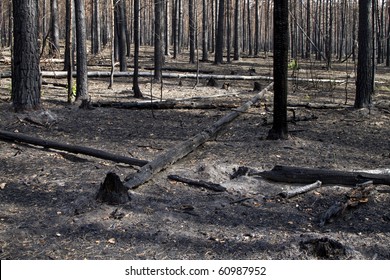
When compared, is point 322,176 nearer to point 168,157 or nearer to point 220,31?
point 168,157

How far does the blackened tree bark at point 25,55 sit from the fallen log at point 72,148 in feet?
6.56

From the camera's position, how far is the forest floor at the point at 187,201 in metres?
4.22

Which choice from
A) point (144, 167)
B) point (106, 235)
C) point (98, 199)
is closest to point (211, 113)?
point (144, 167)

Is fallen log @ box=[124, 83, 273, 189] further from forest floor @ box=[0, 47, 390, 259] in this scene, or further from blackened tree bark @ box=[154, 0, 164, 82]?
blackened tree bark @ box=[154, 0, 164, 82]

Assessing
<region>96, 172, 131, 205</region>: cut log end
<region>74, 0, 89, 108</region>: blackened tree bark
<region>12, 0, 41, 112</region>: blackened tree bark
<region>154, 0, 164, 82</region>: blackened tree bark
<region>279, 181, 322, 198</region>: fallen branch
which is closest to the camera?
<region>96, 172, 131, 205</region>: cut log end

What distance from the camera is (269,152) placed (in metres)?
7.33

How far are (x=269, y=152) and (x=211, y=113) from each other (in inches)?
166

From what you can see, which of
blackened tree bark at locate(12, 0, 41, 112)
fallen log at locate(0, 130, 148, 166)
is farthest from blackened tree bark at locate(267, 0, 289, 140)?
blackened tree bark at locate(12, 0, 41, 112)

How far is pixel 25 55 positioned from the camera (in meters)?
9.45

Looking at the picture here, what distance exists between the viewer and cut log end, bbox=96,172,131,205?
16.8 feet

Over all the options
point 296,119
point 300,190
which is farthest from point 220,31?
point 300,190

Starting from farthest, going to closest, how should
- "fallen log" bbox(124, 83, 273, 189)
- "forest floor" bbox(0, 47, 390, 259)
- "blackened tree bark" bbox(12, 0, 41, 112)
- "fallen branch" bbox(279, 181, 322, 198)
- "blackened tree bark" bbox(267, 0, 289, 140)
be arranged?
"blackened tree bark" bbox(12, 0, 41, 112)
"blackened tree bark" bbox(267, 0, 289, 140)
"fallen log" bbox(124, 83, 273, 189)
"fallen branch" bbox(279, 181, 322, 198)
"forest floor" bbox(0, 47, 390, 259)

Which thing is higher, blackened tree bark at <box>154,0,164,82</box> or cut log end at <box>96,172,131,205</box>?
blackened tree bark at <box>154,0,164,82</box>

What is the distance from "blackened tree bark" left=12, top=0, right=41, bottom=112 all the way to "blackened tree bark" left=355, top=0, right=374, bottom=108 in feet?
22.6
